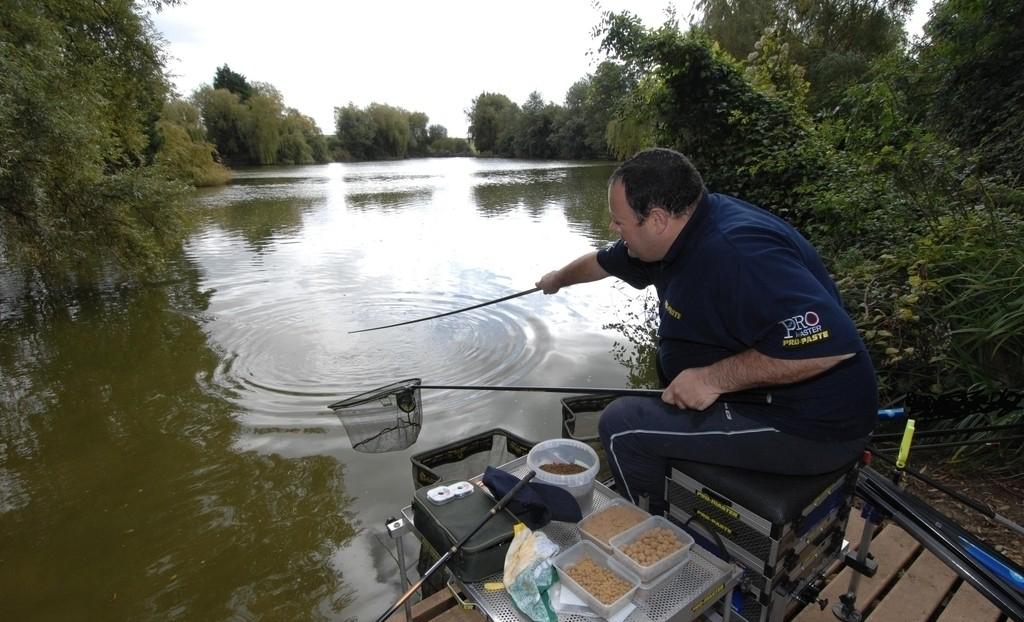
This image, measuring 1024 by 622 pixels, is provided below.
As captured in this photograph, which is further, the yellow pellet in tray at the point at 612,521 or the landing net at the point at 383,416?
the landing net at the point at 383,416

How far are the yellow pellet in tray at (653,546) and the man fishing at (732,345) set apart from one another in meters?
0.24

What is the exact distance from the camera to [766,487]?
1.61 metres

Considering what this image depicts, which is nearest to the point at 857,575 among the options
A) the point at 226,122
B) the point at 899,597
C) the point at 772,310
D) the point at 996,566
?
the point at 899,597

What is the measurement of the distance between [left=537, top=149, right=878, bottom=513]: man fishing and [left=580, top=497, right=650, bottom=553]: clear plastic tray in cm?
12

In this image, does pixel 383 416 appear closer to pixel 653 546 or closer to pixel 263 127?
pixel 653 546

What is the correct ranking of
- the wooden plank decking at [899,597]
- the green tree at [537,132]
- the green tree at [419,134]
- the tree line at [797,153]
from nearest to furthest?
the wooden plank decking at [899,597] < the tree line at [797,153] < the green tree at [537,132] < the green tree at [419,134]

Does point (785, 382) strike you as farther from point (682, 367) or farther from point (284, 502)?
point (284, 502)

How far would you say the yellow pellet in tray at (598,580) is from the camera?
1517 mm

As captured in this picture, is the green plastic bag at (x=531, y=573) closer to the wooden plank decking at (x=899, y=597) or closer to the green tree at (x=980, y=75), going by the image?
the wooden plank decking at (x=899, y=597)

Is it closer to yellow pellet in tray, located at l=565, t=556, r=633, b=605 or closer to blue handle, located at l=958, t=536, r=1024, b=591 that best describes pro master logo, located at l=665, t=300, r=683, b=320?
yellow pellet in tray, located at l=565, t=556, r=633, b=605

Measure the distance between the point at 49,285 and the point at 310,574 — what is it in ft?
26.9

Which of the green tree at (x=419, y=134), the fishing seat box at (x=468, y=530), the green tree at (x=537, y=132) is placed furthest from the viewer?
the green tree at (x=419, y=134)

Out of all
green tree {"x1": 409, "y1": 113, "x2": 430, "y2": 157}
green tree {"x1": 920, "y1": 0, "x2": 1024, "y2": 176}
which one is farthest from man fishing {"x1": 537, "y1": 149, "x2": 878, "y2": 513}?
green tree {"x1": 409, "y1": 113, "x2": 430, "y2": 157}

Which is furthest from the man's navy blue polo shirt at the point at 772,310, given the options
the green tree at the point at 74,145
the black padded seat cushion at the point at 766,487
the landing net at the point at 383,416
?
the green tree at the point at 74,145
